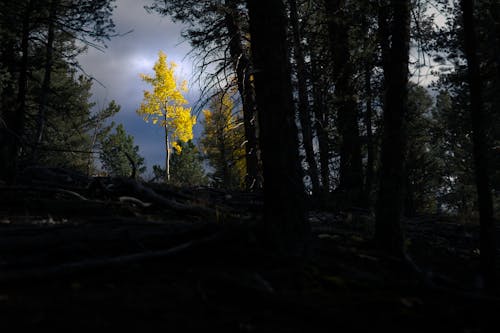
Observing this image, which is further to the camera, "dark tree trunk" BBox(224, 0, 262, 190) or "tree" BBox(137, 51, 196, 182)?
"tree" BBox(137, 51, 196, 182)

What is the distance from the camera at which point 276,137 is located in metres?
4.31

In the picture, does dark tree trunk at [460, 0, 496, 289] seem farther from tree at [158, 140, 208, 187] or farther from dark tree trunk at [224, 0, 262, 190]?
tree at [158, 140, 208, 187]

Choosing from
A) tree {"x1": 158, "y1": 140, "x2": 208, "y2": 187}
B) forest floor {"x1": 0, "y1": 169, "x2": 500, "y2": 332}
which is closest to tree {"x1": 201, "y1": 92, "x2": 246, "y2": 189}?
forest floor {"x1": 0, "y1": 169, "x2": 500, "y2": 332}

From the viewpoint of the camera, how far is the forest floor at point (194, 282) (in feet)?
8.91

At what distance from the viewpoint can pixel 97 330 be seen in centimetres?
247

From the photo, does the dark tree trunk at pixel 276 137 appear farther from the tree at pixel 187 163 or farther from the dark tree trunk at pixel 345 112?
the tree at pixel 187 163

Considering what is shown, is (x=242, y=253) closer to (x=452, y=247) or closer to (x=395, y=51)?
(x=395, y=51)

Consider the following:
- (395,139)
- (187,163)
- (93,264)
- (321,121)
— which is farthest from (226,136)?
(187,163)

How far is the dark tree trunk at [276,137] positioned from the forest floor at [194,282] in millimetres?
257

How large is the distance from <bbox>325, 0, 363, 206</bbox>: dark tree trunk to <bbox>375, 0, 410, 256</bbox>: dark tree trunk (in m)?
5.63

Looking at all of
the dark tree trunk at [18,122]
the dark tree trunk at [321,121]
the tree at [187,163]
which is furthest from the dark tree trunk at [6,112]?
the tree at [187,163]

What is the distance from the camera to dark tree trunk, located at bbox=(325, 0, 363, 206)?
11.5 metres

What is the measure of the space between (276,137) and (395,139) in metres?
2.07

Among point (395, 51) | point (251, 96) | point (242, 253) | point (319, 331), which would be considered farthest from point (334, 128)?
point (319, 331)
